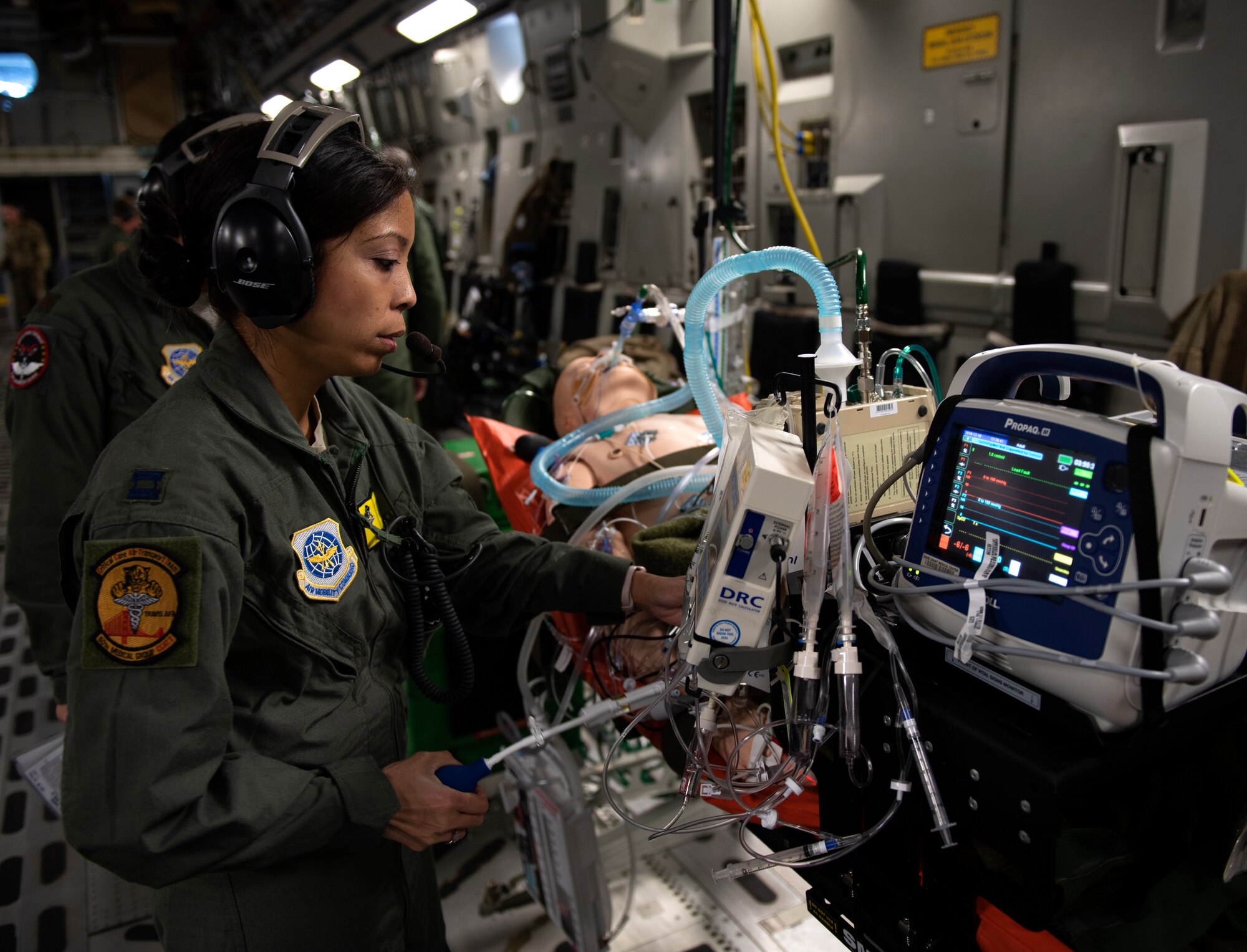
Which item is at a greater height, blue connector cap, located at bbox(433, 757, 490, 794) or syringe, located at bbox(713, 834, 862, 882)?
blue connector cap, located at bbox(433, 757, 490, 794)

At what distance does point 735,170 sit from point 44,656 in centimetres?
380

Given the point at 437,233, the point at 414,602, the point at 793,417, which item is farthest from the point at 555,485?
the point at 437,233

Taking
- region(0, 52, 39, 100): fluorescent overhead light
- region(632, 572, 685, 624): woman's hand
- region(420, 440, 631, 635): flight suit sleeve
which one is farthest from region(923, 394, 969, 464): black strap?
region(0, 52, 39, 100): fluorescent overhead light

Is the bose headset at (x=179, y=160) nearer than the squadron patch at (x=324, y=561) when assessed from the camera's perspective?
No

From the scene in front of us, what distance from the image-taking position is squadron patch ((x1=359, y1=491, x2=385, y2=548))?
1.39m

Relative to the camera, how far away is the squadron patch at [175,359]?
7.11ft

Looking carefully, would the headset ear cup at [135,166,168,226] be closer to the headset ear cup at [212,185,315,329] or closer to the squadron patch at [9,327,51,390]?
the squadron patch at [9,327,51,390]

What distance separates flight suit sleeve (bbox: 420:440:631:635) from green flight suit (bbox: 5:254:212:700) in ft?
1.66

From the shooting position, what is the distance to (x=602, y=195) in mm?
5883

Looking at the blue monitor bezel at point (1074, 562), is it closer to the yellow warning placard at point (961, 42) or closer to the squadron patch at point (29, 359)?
the squadron patch at point (29, 359)

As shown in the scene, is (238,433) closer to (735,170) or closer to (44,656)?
(44,656)

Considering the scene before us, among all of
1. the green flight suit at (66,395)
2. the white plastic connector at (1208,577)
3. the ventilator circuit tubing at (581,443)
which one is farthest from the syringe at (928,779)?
the green flight suit at (66,395)

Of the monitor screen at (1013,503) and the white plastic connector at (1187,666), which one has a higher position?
the monitor screen at (1013,503)

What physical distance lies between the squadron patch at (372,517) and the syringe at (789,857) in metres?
0.71
